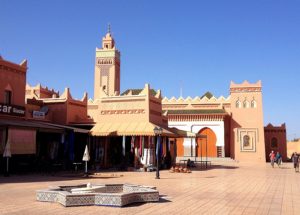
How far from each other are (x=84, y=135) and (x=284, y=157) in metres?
21.7

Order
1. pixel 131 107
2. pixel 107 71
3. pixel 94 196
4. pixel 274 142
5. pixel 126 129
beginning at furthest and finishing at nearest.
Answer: pixel 107 71 → pixel 274 142 → pixel 131 107 → pixel 126 129 → pixel 94 196

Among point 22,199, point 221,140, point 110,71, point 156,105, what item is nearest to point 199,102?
point 221,140

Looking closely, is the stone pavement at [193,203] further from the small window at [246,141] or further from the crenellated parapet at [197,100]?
the crenellated parapet at [197,100]

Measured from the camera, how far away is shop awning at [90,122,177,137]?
70.6ft

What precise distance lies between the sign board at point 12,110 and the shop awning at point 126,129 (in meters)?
4.32

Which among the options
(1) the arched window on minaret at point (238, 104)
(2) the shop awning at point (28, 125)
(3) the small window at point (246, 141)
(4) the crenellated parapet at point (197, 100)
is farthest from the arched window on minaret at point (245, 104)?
(2) the shop awning at point (28, 125)

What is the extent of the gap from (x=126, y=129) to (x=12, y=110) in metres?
6.61

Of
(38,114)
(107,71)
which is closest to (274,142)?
(38,114)

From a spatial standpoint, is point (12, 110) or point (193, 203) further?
point (12, 110)

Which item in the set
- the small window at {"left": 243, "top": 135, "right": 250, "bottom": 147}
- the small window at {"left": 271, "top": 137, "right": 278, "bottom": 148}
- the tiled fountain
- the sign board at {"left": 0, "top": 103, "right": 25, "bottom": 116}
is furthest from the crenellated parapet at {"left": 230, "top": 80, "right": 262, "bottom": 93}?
the tiled fountain

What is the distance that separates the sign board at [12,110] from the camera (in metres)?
20.1

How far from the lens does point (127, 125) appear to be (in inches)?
897

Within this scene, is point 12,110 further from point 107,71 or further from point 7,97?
point 107,71

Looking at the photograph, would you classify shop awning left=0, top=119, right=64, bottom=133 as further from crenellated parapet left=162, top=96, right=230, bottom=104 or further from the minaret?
the minaret
